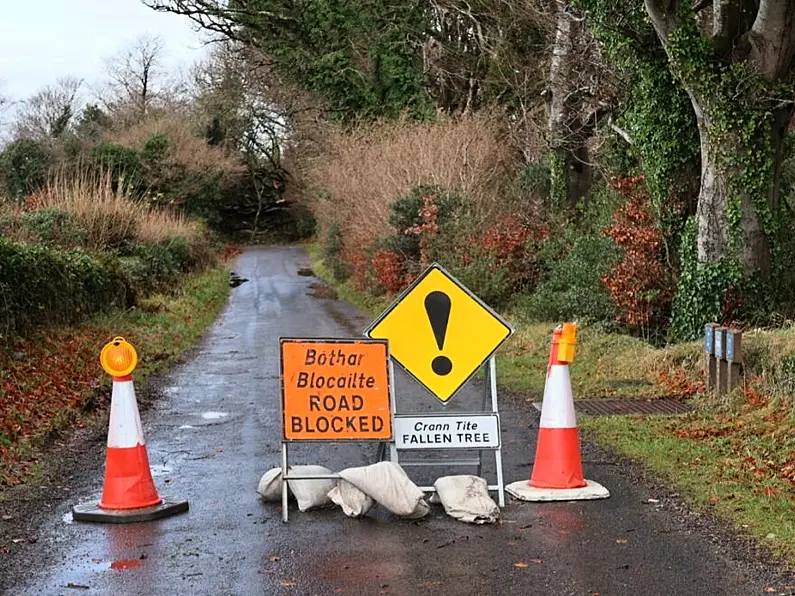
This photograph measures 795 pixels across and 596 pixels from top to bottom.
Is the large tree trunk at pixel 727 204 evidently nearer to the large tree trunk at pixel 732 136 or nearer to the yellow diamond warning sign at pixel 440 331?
the large tree trunk at pixel 732 136

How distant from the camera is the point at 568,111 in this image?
2583 centimetres

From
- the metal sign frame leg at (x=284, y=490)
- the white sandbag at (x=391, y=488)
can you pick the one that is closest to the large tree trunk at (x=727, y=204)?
the white sandbag at (x=391, y=488)

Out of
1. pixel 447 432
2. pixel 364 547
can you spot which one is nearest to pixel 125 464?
pixel 364 547

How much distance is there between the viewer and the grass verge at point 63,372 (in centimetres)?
1049

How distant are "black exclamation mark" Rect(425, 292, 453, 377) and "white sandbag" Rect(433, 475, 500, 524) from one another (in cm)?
92

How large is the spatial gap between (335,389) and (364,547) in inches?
61.5

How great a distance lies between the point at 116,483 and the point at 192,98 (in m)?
68.0

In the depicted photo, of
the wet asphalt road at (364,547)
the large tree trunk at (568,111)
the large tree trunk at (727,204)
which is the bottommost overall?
the wet asphalt road at (364,547)

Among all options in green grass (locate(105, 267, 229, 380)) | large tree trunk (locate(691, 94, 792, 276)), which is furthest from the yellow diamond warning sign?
large tree trunk (locate(691, 94, 792, 276))

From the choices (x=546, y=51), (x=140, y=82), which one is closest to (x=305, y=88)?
(x=546, y=51)

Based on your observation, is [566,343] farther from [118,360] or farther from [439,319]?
[118,360]

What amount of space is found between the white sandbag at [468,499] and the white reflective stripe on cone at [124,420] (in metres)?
2.18

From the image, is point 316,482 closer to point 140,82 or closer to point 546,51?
point 546,51

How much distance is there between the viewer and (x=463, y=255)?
23641 mm
